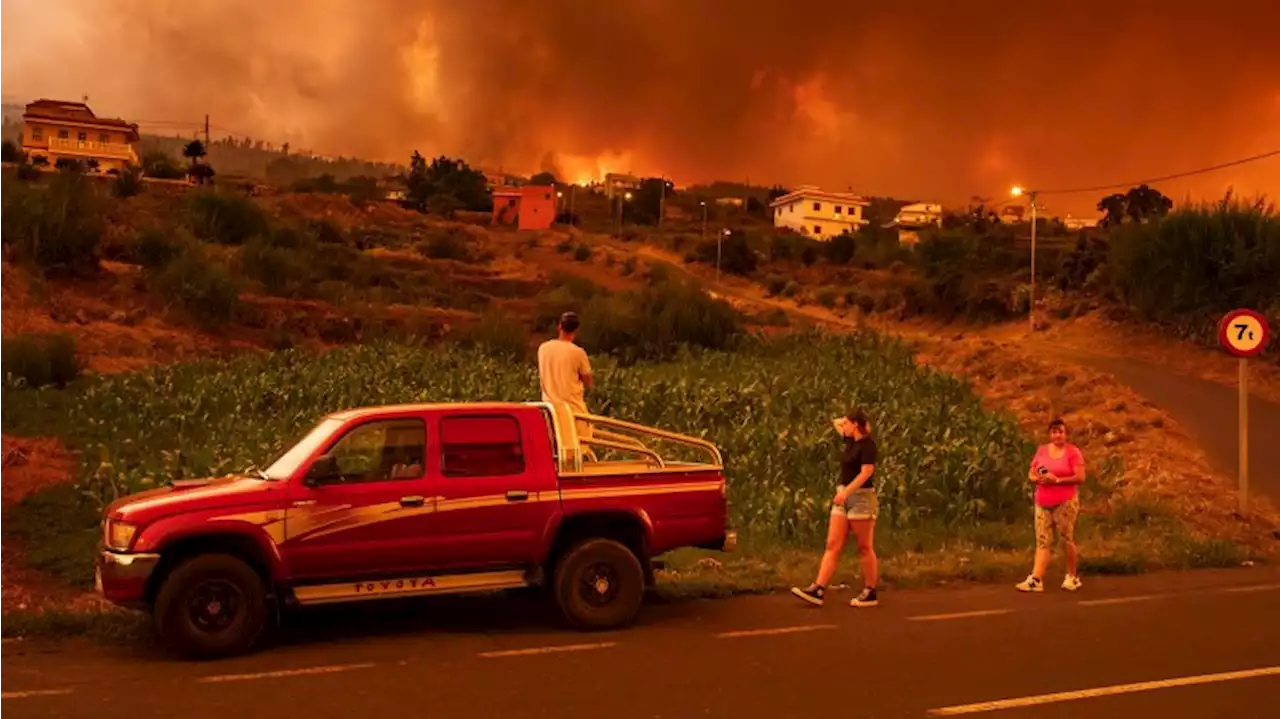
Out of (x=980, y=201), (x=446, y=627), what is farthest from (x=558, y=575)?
(x=980, y=201)

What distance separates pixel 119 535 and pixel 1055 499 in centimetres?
843

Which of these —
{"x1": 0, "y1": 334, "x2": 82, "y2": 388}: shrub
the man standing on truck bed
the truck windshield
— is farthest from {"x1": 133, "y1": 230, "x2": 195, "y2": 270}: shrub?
the truck windshield

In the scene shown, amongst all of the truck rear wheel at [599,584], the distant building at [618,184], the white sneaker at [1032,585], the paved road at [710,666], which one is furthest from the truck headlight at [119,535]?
the distant building at [618,184]

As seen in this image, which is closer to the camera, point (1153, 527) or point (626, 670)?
point (626, 670)

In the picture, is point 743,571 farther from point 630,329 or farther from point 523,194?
point 523,194

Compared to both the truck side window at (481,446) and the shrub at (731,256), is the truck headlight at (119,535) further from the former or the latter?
the shrub at (731,256)

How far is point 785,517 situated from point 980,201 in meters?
90.6

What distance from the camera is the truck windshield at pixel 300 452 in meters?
8.20

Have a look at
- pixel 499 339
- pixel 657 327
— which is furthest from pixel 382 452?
pixel 657 327

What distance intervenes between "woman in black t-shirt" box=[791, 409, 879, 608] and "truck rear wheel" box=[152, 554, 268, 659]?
15.5ft

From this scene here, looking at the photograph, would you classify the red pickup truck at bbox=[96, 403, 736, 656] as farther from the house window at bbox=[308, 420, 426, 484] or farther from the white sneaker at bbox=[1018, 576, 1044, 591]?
the white sneaker at bbox=[1018, 576, 1044, 591]

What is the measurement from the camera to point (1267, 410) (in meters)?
24.2

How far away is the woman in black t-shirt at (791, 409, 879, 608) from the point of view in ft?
32.1

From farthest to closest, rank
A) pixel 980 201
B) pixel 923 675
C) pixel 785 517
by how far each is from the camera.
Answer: pixel 980 201
pixel 785 517
pixel 923 675
